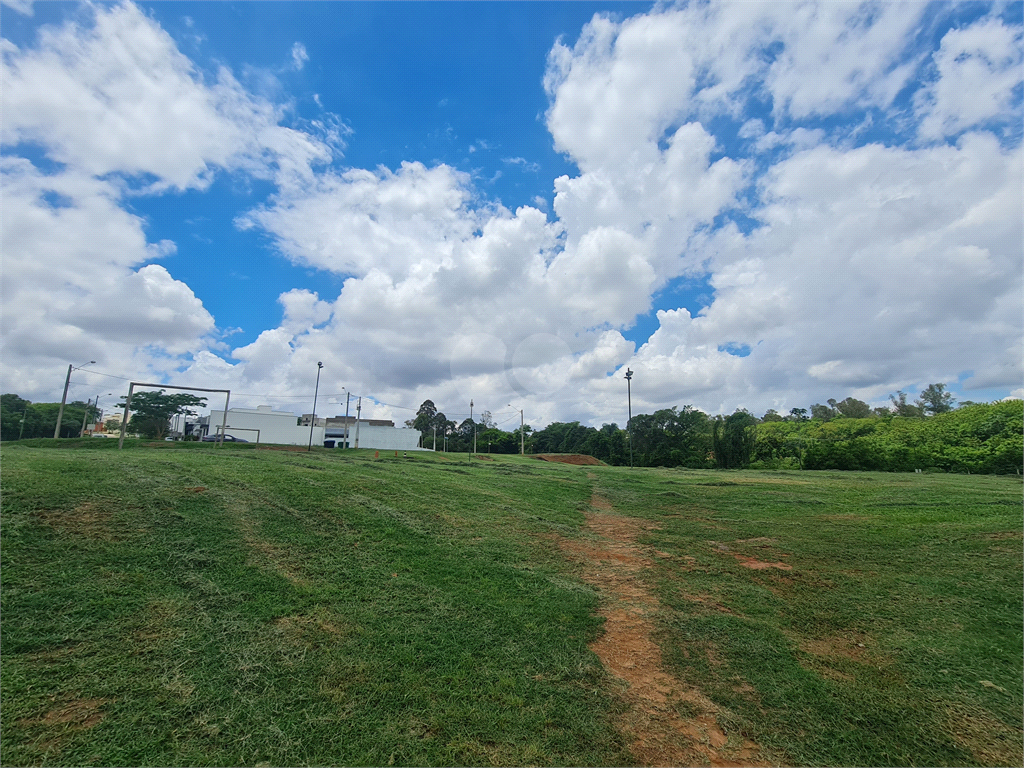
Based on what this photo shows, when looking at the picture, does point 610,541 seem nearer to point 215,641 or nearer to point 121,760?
point 215,641

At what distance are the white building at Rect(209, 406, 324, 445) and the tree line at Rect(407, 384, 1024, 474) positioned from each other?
74.5 feet

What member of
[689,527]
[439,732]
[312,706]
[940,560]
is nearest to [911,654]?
[940,560]

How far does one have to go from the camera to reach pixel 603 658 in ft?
15.4

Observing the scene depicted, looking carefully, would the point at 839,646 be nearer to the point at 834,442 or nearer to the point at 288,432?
the point at 834,442

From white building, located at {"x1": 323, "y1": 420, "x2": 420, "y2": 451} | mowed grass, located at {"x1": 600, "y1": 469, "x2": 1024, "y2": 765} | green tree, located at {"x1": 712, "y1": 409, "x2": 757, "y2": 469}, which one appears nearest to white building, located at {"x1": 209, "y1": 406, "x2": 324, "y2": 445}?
white building, located at {"x1": 323, "y1": 420, "x2": 420, "y2": 451}

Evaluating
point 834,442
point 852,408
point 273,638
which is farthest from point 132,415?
point 852,408

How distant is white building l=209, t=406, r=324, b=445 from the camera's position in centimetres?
5391

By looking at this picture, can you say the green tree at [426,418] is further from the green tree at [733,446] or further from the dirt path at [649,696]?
the dirt path at [649,696]

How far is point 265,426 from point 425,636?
58.4 metres

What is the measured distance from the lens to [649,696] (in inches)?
160

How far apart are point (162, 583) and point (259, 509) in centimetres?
306

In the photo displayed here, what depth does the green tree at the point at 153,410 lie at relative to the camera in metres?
44.5

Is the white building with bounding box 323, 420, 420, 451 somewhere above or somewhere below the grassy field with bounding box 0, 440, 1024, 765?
above

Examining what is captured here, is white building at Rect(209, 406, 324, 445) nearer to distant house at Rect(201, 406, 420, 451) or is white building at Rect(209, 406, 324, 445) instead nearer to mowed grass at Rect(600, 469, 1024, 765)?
distant house at Rect(201, 406, 420, 451)
